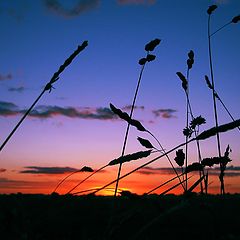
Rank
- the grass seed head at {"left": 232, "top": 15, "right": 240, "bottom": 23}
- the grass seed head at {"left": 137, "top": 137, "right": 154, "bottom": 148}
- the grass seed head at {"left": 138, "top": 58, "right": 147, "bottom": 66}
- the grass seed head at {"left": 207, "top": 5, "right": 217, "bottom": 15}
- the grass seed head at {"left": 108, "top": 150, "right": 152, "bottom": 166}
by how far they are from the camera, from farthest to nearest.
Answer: the grass seed head at {"left": 207, "top": 5, "right": 217, "bottom": 15}, the grass seed head at {"left": 232, "top": 15, "right": 240, "bottom": 23}, the grass seed head at {"left": 138, "top": 58, "right": 147, "bottom": 66}, the grass seed head at {"left": 137, "top": 137, "right": 154, "bottom": 148}, the grass seed head at {"left": 108, "top": 150, "right": 152, "bottom": 166}

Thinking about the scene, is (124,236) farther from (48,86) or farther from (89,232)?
(48,86)

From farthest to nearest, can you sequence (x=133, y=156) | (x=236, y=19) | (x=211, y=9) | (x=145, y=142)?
(x=211, y=9)
(x=236, y=19)
(x=145, y=142)
(x=133, y=156)

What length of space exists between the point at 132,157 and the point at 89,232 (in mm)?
1149

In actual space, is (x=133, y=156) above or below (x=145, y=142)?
below

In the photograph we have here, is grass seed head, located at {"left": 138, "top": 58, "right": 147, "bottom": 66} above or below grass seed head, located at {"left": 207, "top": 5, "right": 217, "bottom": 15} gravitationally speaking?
below

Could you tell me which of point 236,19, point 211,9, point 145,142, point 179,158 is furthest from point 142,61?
point 211,9

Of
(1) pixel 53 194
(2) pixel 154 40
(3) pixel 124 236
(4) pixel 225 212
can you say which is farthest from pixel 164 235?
(2) pixel 154 40

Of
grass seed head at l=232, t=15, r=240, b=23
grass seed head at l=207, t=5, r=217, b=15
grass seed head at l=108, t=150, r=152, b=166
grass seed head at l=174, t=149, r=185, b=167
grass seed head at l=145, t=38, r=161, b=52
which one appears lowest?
grass seed head at l=108, t=150, r=152, b=166

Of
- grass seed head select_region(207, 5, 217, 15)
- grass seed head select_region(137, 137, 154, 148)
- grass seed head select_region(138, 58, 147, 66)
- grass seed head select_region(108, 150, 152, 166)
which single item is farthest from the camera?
grass seed head select_region(207, 5, 217, 15)

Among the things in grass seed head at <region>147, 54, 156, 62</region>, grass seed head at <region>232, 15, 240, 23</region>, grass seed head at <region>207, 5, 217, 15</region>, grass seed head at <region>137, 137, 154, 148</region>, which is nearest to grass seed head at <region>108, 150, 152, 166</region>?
grass seed head at <region>137, 137, 154, 148</region>

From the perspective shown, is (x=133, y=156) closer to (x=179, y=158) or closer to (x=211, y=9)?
(x=179, y=158)

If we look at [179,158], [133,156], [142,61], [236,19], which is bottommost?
[133,156]

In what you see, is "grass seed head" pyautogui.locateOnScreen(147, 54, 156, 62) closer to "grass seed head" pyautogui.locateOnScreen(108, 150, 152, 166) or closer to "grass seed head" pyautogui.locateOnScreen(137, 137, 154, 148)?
"grass seed head" pyautogui.locateOnScreen(137, 137, 154, 148)

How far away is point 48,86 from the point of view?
1.26 meters
